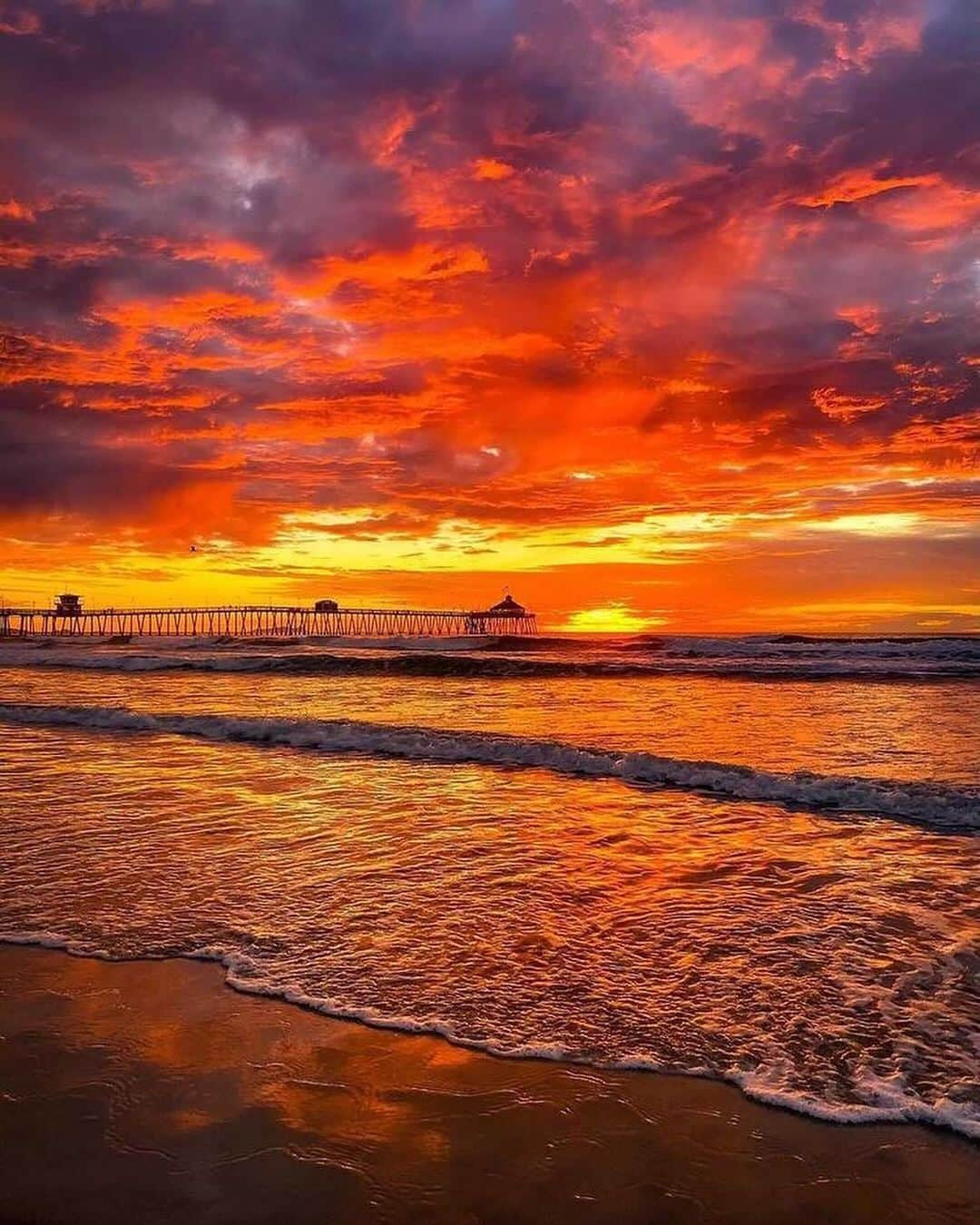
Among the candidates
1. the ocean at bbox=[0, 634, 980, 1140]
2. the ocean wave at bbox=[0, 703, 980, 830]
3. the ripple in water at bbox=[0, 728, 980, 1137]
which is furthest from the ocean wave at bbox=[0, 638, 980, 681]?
the ripple in water at bbox=[0, 728, 980, 1137]

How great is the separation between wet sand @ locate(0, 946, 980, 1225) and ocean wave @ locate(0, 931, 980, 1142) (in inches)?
2.8

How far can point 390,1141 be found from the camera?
358cm

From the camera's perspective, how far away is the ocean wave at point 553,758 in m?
10.5

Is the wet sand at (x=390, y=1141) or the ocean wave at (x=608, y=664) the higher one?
the ocean wave at (x=608, y=664)

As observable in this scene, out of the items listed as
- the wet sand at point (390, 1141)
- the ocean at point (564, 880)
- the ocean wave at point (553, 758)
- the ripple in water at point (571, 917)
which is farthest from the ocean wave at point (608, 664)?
the wet sand at point (390, 1141)

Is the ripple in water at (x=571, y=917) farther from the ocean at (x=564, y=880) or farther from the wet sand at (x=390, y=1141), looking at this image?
Answer: the wet sand at (x=390, y=1141)

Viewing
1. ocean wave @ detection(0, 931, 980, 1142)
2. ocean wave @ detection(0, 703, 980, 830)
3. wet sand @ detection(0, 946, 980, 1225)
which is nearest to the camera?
wet sand @ detection(0, 946, 980, 1225)

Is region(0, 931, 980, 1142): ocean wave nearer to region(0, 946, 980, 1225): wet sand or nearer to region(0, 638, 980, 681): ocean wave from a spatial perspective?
region(0, 946, 980, 1225): wet sand

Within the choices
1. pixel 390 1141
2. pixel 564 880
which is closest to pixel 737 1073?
pixel 390 1141

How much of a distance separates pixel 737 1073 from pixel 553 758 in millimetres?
9702

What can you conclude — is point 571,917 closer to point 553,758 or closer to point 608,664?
point 553,758

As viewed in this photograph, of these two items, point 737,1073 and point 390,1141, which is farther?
point 737,1073

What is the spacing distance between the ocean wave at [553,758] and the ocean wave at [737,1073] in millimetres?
6439

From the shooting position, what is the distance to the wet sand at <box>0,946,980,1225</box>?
318cm
